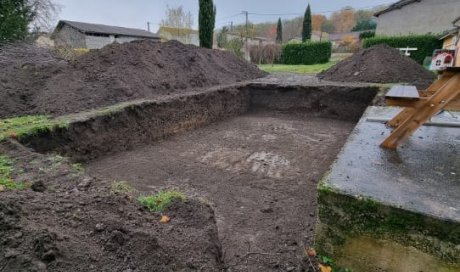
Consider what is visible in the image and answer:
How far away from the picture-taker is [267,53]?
20984mm

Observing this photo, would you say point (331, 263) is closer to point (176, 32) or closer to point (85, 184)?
point (85, 184)

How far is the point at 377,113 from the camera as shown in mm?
4578

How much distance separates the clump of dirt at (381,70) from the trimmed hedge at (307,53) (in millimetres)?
10255

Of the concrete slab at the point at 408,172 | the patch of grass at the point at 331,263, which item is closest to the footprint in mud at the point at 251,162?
the concrete slab at the point at 408,172

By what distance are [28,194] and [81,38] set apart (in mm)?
27479

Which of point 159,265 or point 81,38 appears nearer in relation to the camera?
point 159,265

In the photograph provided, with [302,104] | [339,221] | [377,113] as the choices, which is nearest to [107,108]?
[339,221]

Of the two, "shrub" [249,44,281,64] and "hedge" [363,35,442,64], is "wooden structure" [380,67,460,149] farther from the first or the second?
"shrub" [249,44,281,64]

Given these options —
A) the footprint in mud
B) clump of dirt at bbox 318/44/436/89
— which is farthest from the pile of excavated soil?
clump of dirt at bbox 318/44/436/89

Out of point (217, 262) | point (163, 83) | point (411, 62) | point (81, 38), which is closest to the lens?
point (217, 262)

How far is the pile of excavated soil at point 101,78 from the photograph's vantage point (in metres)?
5.02

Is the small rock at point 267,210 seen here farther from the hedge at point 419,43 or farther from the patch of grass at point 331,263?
the hedge at point 419,43

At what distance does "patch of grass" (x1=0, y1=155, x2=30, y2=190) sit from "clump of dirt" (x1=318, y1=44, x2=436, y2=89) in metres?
8.17

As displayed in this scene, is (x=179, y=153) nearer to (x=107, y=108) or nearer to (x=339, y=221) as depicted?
(x=107, y=108)
